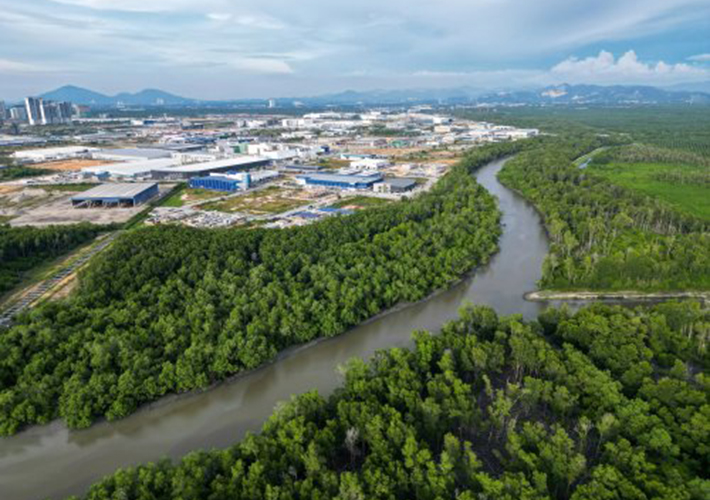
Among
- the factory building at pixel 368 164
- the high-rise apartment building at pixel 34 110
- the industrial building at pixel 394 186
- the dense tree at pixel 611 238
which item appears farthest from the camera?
the high-rise apartment building at pixel 34 110

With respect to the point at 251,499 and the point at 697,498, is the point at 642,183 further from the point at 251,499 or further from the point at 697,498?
the point at 251,499

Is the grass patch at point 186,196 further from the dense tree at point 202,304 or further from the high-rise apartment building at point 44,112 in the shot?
the high-rise apartment building at point 44,112

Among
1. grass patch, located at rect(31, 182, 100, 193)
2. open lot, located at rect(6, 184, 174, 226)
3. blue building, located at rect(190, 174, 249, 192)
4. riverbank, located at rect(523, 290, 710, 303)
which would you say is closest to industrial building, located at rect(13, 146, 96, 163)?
grass patch, located at rect(31, 182, 100, 193)

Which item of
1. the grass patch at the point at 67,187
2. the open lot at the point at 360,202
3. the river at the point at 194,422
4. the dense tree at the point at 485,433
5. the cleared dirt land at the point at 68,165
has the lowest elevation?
the river at the point at 194,422

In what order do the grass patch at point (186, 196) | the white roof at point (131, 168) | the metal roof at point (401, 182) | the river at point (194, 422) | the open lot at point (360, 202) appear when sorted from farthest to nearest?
the white roof at point (131, 168)
the metal roof at point (401, 182)
the grass patch at point (186, 196)
the open lot at point (360, 202)
the river at point (194, 422)

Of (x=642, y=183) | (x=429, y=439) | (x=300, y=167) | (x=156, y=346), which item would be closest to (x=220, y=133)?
(x=300, y=167)

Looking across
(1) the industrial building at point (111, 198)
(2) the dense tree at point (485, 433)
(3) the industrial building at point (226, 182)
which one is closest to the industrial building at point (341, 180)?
(3) the industrial building at point (226, 182)

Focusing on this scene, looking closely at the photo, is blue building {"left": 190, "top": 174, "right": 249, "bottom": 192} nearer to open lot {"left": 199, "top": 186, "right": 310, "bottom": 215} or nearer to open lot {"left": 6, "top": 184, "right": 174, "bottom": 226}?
open lot {"left": 199, "top": 186, "right": 310, "bottom": 215}
